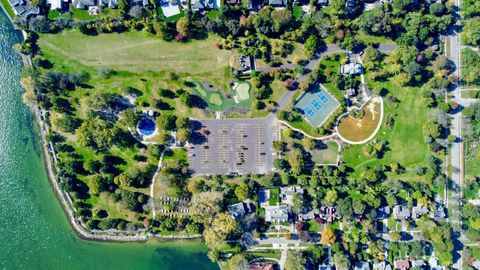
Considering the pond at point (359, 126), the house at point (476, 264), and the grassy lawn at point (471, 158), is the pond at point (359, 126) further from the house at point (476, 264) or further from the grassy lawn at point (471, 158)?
the house at point (476, 264)

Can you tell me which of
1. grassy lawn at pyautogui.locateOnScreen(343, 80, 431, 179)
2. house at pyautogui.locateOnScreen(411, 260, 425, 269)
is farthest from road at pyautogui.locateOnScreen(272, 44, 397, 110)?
house at pyautogui.locateOnScreen(411, 260, 425, 269)

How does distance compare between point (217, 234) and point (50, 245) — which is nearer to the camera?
point (217, 234)

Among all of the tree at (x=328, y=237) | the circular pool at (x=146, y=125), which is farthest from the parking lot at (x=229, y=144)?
the tree at (x=328, y=237)

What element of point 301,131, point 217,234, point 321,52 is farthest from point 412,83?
point 217,234

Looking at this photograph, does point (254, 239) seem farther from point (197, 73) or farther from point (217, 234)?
point (197, 73)

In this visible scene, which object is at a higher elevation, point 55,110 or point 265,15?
point 265,15

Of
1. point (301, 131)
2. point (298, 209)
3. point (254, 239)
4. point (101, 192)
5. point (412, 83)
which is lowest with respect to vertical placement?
point (254, 239)
